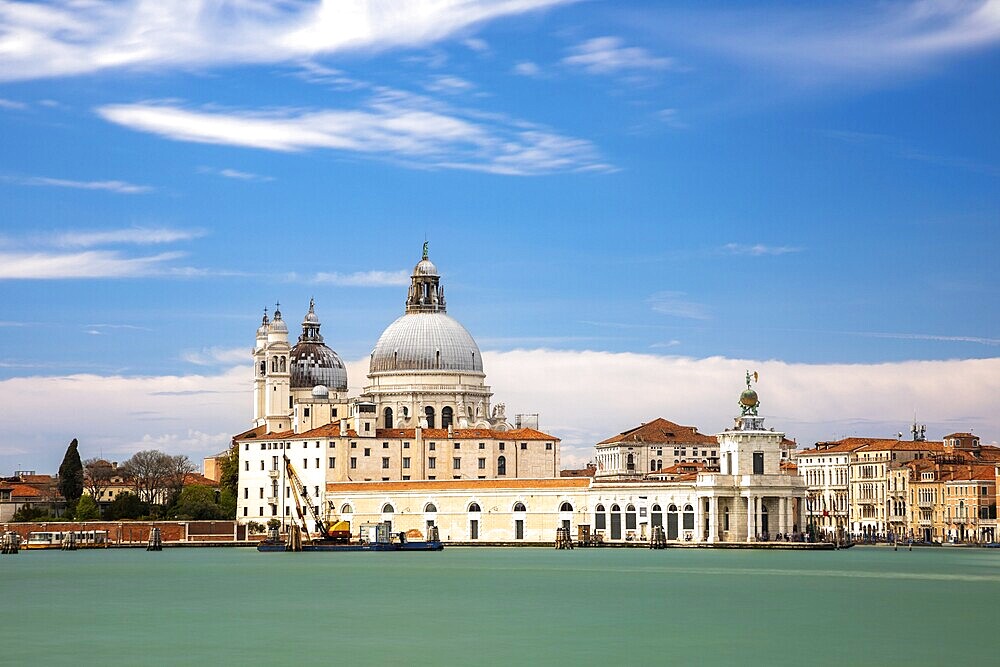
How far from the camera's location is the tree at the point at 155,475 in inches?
4075

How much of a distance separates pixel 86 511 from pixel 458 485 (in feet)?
69.9

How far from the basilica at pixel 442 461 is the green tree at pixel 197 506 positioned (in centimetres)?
177

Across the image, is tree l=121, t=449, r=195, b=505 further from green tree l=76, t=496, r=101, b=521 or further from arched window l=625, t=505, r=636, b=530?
arched window l=625, t=505, r=636, b=530

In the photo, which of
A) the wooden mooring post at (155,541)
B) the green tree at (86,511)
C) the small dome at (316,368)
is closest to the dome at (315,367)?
the small dome at (316,368)

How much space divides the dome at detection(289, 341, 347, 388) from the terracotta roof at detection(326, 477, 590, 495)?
14.3m

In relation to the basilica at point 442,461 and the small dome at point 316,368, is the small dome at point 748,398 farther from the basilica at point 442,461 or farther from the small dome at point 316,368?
the small dome at point 316,368

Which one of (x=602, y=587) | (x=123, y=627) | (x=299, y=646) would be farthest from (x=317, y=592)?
(x=299, y=646)

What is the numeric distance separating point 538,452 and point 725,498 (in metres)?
16.0

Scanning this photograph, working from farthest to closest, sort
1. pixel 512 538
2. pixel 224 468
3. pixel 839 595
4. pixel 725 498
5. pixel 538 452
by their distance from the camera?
pixel 224 468 < pixel 538 452 < pixel 512 538 < pixel 725 498 < pixel 839 595

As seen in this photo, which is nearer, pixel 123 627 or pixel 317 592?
pixel 123 627

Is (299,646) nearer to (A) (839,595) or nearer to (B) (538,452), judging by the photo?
(A) (839,595)

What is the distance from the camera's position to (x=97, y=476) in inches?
4471

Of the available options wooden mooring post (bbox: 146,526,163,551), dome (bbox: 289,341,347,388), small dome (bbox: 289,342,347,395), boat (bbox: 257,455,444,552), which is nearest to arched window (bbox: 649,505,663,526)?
boat (bbox: 257,455,444,552)

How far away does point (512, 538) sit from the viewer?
85000 millimetres
